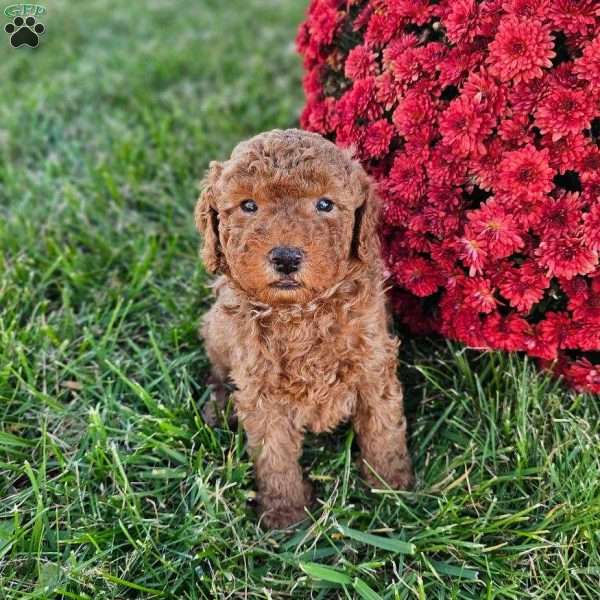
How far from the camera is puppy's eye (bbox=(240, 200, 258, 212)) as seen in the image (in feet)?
9.09

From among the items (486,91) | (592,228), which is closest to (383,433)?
(592,228)

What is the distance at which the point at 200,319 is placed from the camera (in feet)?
13.3

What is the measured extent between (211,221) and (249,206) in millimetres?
275

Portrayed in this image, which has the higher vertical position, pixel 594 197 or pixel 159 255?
pixel 594 197

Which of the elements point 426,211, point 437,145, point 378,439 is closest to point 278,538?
point 378,439

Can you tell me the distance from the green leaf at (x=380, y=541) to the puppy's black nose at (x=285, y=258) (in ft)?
3.68

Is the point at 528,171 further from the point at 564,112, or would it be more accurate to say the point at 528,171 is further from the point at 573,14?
the point at 573,14

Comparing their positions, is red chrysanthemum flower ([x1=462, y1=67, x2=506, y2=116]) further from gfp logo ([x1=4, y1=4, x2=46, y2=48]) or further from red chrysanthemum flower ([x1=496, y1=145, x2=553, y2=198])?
gfp logo ([x1=4, y1=4, x2=46, y2=48])

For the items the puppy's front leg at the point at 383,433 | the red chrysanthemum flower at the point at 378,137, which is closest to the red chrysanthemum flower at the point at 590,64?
the red chrysanthemum flower at the point at 378,137

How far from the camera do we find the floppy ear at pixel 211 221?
296 cm

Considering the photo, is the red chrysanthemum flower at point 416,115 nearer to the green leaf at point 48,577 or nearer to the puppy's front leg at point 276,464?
the puppy's front leg at point 276,464

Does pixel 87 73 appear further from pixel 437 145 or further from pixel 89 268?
pixel 437 145

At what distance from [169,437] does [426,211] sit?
1.56 metres

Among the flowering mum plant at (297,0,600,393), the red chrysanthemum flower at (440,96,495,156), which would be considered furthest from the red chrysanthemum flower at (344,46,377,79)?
the red chrysanthemum flower at (440,96,495,156)
